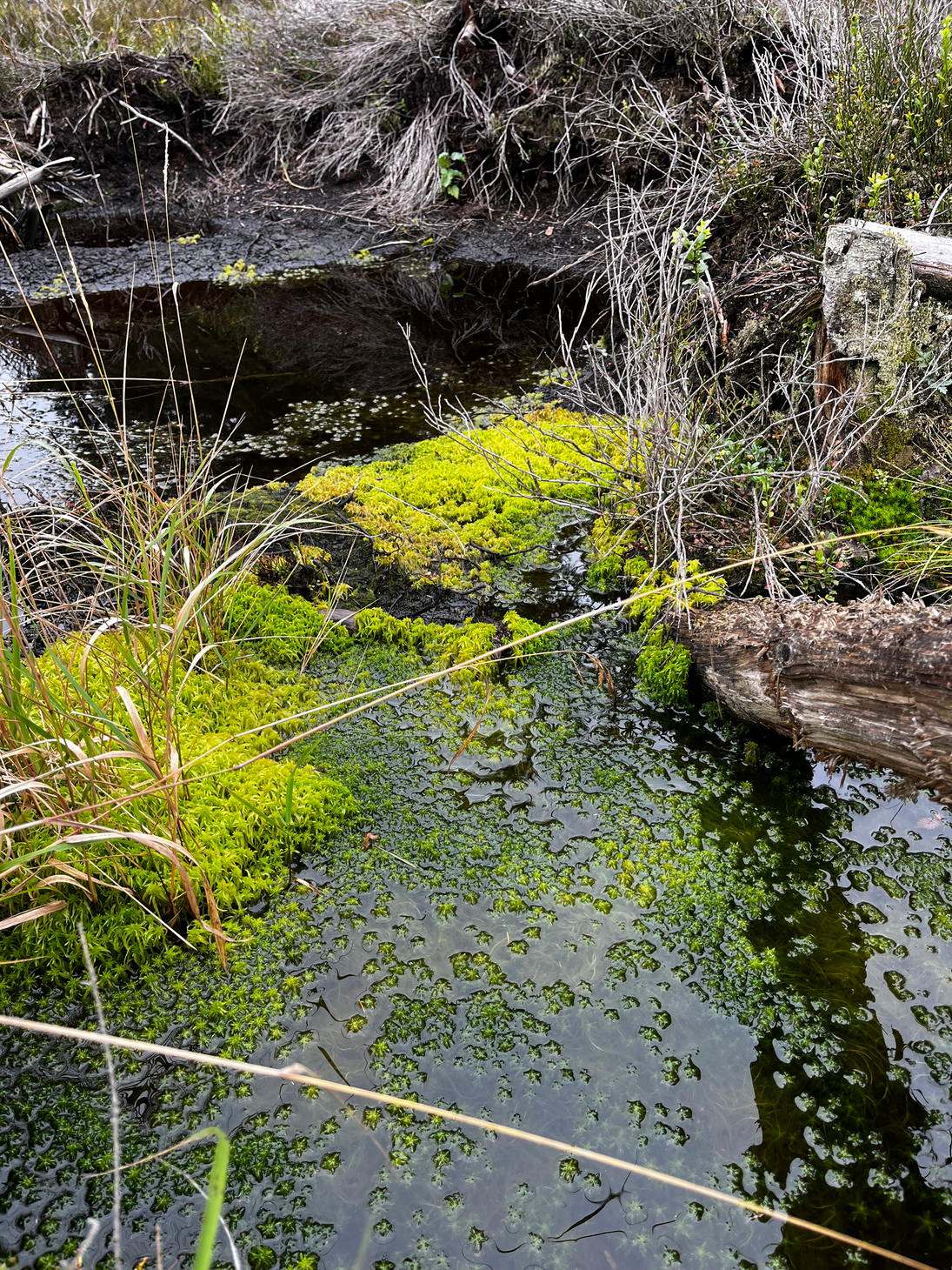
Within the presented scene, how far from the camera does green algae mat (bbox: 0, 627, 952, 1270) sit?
146cm

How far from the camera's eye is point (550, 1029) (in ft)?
5.79

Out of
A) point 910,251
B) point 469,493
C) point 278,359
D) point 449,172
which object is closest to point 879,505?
point 910,251

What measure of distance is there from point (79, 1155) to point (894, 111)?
450cm

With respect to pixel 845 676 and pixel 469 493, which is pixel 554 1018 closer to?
pixel 845 676

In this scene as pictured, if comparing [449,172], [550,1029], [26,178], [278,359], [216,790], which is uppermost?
[26,178]

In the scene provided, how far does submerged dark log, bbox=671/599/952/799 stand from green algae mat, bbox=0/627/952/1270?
0.25 meters

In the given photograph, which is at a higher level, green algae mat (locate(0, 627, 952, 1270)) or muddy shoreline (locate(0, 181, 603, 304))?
muddy shoreline (locate(0, 181, 603, 304))

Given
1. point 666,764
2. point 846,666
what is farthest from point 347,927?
point 846,666

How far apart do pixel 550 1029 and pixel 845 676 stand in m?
1.05

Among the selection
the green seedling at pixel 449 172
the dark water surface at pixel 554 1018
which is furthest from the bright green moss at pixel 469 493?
the green seedling at pixel 449 172

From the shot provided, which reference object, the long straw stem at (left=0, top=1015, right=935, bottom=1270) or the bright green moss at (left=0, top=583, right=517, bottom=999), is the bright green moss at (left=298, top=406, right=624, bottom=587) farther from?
the long straw stem at (left=0, top=1015, right=935, bottom=1270)

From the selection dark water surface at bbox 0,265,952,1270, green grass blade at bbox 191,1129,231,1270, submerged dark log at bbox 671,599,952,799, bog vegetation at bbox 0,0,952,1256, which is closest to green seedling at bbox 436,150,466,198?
bog vegetation at bbox 0,0,952,1256

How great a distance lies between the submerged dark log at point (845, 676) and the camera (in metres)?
1.72

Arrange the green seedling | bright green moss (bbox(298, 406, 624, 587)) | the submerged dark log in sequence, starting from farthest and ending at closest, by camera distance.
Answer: the green seedling → bright green moss (bbox(298, 406, 624, 587)) → the submerged dark log
